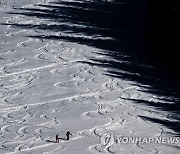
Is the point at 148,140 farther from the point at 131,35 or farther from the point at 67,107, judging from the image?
the point at 131,35

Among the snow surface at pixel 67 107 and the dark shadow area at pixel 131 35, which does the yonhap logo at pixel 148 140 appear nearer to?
the snow surface at pixel 67 107

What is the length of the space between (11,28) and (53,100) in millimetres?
6764

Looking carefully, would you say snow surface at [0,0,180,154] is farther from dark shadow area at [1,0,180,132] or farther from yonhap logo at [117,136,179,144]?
dark shadow area at [1,0,180,132]

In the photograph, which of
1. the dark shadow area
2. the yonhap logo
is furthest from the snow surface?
the dark shadow area

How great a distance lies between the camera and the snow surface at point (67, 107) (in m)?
5.54

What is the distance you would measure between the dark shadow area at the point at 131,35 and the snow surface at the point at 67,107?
12.9 inches

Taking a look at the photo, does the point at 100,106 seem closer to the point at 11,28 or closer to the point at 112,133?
the point at 112,133

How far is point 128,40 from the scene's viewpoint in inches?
476

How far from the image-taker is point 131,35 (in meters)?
12.7

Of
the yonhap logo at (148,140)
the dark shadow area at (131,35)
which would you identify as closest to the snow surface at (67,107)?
the yonhap logo at (148,140)

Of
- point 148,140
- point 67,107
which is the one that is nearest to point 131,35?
point 67,107

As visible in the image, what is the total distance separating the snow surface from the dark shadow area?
0.33 meters

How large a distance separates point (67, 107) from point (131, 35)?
6033mm

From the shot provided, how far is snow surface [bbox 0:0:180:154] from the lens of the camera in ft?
18.2
